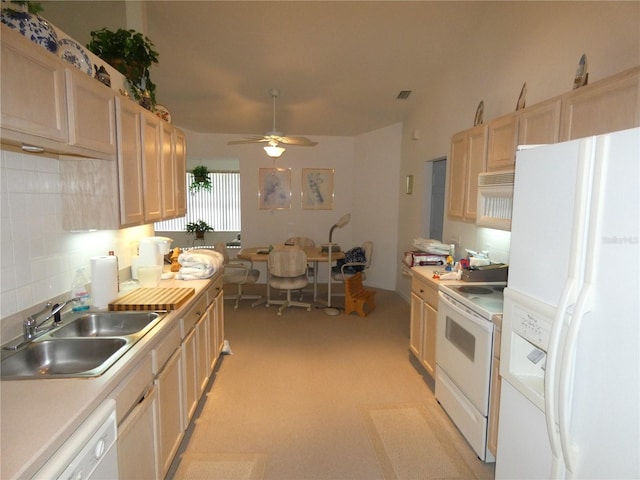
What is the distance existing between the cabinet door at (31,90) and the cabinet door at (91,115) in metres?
0.04

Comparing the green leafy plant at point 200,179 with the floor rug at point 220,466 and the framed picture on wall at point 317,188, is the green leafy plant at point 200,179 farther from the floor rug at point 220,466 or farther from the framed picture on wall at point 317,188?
the floor rug at point 220,466

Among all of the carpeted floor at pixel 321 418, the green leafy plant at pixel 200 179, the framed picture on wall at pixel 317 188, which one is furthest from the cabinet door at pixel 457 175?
the green leafy plant at pixel 200 179

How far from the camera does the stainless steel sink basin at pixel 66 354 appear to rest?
1454mm

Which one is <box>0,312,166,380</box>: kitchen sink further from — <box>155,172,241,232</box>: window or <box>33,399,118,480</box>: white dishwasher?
<box>155,172,241,232</box>: window

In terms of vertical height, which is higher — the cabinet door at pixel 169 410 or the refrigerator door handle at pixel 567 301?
the refrigerator door handle at pixel 567 301

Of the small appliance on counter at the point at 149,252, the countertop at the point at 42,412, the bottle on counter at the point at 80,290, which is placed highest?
the small appliance on counter at the point at 149,252

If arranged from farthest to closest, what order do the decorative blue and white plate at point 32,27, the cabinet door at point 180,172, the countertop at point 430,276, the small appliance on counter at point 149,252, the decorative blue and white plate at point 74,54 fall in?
the cabinet door at point 180,172
the countertop at point 430,276
the small appliance on counter at point 149,252
the decorative blue and white plate at point 74,54
the decorative blue and white plate at point 32,27

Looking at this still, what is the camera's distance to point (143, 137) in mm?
2252

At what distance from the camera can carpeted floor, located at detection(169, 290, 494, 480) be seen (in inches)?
80.7

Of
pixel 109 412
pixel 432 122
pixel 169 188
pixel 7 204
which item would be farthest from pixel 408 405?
pixel 432 122

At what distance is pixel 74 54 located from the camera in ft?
5.48

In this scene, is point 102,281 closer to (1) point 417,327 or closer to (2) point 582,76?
(1) point 417,327

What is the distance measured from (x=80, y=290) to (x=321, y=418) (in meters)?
1.82

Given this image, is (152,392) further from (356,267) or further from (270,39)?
(356,267)
